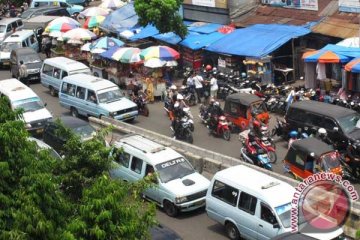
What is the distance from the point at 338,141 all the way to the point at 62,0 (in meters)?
33.0

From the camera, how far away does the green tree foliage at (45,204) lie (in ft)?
25.2

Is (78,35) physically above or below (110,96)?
above

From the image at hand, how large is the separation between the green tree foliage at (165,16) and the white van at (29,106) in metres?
8.16

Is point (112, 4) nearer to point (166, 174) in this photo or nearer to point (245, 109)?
point (245, 109)

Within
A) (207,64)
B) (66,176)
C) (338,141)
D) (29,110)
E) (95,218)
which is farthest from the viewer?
(207,64)

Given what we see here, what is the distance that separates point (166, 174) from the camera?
1655cm

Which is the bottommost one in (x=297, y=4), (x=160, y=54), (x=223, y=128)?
(x=223, y=128)

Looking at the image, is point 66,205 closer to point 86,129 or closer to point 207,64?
point 86,129

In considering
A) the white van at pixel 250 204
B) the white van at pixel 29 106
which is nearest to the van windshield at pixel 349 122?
the white van at pixel 250 204

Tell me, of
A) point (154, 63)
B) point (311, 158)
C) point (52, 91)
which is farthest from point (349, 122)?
point (52, 91)

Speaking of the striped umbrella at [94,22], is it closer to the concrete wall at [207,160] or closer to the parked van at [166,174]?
the concrete wall at [207,160]

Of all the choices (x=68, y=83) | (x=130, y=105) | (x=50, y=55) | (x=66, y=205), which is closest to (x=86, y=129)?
(x=130, y=105)

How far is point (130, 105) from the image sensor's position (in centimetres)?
2430

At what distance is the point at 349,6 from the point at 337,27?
1.06m
